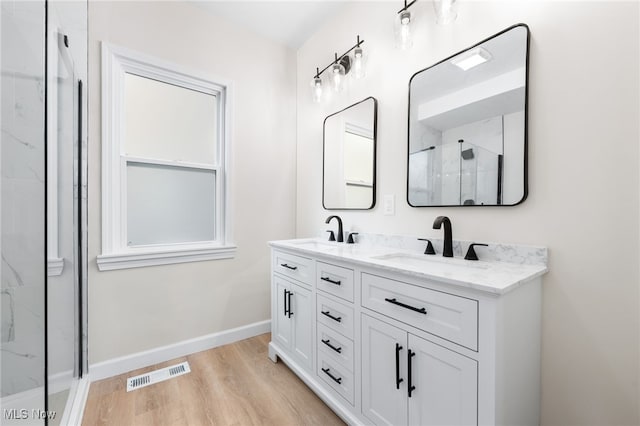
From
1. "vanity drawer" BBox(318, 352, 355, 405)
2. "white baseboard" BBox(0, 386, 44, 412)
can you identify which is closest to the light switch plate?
"vanity drawer" BBox(318, 352, 355, 405)

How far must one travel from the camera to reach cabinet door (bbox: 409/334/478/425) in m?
0.94

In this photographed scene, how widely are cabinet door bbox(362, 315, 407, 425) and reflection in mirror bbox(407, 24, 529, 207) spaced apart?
0.77 metres

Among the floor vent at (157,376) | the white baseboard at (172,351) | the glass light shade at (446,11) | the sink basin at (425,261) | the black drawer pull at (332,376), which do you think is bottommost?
the floor vent at (157,376)

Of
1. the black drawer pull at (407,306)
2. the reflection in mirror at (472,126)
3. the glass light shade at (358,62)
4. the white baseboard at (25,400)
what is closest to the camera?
the white baseboard at (25,400)

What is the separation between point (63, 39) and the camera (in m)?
1.28

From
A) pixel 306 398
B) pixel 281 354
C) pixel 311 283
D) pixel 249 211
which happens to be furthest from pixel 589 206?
pixel 249 211

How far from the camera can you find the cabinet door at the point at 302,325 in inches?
66.3

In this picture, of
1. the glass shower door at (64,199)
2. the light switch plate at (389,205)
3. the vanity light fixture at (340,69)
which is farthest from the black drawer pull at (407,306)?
the vanity light fixture at (340,69)

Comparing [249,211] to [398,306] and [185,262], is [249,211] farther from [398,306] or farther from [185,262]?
[398,306]

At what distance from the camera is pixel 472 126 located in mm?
1398

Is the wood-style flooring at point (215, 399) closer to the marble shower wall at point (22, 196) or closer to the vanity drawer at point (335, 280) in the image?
the vanity drawer at point (335, 280)

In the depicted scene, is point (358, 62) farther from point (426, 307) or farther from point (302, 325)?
point (302, 325)

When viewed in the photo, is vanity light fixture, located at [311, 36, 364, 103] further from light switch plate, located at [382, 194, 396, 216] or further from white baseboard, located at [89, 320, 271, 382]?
white baseboard, located at [89, 320, 271, 382]

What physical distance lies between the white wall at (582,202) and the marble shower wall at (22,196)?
5.89ft
